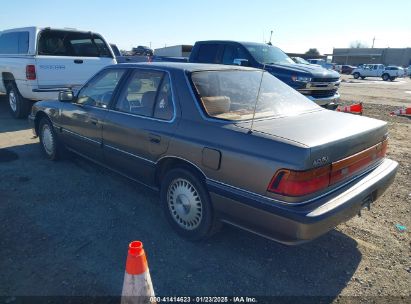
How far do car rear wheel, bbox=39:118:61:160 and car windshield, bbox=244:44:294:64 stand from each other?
5320 mm

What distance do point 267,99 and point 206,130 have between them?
893 millimetres

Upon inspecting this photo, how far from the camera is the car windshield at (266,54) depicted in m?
8.80

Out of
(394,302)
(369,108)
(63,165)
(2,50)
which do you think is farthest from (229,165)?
(369,108)

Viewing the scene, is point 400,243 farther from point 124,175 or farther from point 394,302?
point 124,175

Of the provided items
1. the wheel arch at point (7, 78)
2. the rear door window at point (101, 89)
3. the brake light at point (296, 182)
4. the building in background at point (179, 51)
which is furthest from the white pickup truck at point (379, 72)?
the brake light at point (296, 182)

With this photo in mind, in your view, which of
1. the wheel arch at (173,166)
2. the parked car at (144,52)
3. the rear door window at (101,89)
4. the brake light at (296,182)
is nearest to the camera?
the brake light at (296,182)

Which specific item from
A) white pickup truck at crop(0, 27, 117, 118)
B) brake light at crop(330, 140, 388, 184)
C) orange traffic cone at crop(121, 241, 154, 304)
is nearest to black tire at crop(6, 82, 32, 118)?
white pickup truck at crop(0, 27, 117, 118)

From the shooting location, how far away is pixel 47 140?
17.8ft

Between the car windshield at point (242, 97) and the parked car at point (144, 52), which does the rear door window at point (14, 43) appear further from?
the parked car at point (144, 52)

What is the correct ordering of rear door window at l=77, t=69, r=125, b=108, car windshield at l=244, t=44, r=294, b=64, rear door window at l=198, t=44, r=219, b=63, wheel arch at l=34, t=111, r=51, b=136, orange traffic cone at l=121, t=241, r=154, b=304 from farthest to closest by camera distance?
rear door window at l=198, t=44, r=219, b=63, car windshield at l=244, t=44, r=294, b=64, wheel arch at l=34, t=111, r=51, b=136, rear door window at l=77, t=69, r=125, b=108, orange traffic cone at l=121, t=241, r=154, b=304

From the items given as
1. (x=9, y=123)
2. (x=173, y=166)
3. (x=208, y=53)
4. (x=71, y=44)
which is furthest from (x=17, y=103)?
(x=173, y=166)

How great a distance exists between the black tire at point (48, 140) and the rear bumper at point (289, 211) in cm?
325

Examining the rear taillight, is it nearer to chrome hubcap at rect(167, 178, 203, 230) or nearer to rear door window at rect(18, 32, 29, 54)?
rear door window at rect(18, 32, 29, 54)

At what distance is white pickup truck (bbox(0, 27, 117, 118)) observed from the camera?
755 cm
